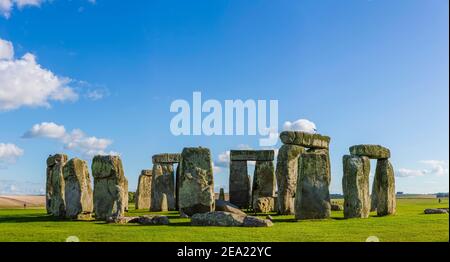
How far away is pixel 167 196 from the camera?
30.1 metres

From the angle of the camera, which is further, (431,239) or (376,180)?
(376,180)

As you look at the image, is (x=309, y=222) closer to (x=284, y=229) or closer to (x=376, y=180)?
(x=284, y=229)

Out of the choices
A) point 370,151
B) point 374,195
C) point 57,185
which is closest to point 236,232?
point 370,151

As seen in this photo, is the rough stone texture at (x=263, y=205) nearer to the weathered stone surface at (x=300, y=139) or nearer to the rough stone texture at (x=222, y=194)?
the weathered stone surface at (x=300, y=139)

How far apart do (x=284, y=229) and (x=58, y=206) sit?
9991 millimetres

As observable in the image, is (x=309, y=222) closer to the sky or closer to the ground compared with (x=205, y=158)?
closer to the ground

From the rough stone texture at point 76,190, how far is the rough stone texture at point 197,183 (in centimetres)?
357

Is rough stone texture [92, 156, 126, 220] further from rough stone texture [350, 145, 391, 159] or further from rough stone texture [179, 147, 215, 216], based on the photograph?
rough stone texture [350, 145, 391, 159]

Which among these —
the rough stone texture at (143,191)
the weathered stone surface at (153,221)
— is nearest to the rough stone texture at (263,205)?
the weathered stone surface at (153,221)

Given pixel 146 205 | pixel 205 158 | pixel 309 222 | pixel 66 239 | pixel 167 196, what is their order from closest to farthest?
pixel 66 239
pixel 309 222
pixel 205 158
pixel 167 196
pixel 146 205

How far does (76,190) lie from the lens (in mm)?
19844
